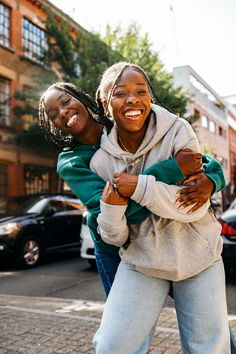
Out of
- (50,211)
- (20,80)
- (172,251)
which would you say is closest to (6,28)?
(20,80)

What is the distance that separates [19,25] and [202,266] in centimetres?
1783

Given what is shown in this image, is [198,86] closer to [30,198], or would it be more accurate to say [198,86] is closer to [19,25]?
[19,25]

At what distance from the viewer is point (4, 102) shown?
16922mm

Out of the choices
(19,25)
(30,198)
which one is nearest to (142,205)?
(30,198)

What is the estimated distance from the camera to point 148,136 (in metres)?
2.01

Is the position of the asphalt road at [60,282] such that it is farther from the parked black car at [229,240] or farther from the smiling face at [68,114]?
the smiling face at [68,114]

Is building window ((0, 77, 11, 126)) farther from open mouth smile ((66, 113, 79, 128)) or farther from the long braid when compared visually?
the long braid

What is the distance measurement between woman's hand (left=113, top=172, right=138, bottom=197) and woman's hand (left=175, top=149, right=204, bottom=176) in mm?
209

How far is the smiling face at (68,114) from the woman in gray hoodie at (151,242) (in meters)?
0.29

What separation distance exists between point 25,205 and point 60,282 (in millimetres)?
2861

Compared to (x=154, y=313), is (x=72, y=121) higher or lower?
higher

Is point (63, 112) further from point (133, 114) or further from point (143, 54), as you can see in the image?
point (143, 54)

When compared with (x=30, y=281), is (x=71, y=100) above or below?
above

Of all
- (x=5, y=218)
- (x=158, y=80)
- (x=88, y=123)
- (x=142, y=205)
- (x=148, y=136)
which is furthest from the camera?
(x=158, y=80)
